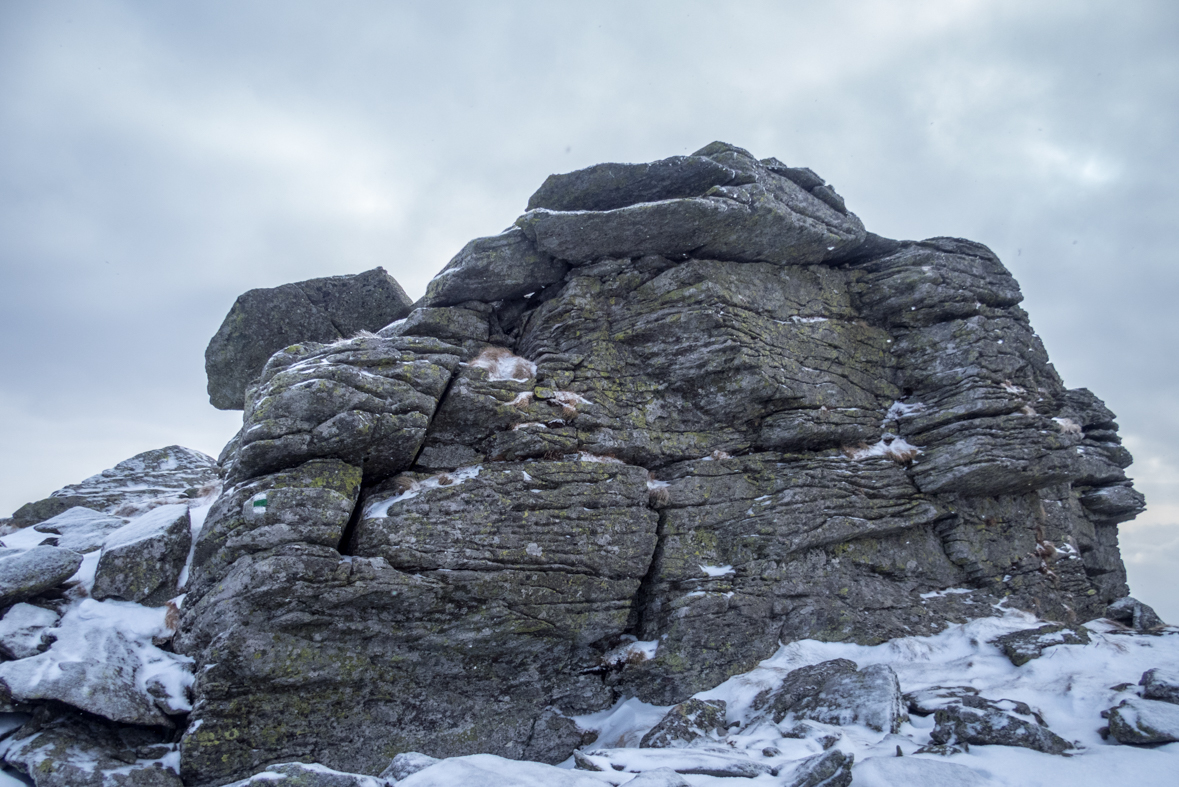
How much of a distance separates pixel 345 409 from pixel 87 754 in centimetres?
849

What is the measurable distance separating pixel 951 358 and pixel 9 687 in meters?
27.6

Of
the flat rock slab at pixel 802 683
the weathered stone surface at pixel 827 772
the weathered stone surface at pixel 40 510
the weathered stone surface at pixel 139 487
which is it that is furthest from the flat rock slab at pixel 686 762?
the weathered stone surface at pixel 40 510

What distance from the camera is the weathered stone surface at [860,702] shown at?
11.5m

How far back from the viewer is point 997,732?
10227mm

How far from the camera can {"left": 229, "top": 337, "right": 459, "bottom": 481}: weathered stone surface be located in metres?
14.8

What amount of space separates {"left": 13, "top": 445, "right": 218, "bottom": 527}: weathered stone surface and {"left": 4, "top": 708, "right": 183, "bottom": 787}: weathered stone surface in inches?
313

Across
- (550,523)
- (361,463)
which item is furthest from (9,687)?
(550,523)

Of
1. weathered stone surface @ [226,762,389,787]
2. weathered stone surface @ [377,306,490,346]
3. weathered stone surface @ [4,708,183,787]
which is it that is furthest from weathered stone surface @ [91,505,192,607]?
weathered stone surface @ [226,762,389,787]

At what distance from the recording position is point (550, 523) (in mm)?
15766

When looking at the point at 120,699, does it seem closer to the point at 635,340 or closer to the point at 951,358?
the point at 635,340

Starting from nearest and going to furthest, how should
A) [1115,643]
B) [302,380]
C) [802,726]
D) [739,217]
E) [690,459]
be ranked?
[802,726]
[1115,643]
[302,380]
[690,459]
[739,217]

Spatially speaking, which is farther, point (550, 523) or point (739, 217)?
point (739, 217)

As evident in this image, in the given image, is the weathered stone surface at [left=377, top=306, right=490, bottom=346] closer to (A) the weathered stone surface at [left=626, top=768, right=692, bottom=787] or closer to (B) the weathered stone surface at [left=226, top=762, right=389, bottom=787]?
(B) the weathered stone surface at [left=226, top=762, right=389, bottom=787]

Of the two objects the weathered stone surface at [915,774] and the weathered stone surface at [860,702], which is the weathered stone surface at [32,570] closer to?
the weathered stone surface at [860,702]
